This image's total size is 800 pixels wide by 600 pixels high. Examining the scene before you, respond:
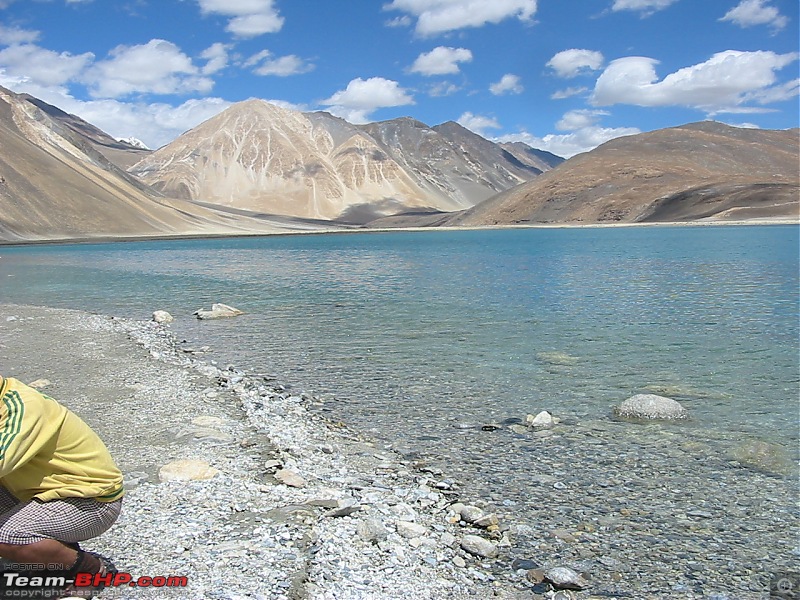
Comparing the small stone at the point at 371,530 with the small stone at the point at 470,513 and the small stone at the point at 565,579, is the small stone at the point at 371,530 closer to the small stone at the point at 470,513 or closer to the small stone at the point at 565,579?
the small stone at the point at 470,513

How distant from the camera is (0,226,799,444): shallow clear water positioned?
12.0 m

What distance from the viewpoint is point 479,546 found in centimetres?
655

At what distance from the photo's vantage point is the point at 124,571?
18.0ft

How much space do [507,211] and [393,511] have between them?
180371 millimetres

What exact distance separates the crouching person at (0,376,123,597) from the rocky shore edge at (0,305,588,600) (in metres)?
0.61

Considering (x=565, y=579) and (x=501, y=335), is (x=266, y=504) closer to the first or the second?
(x=565, y=579)

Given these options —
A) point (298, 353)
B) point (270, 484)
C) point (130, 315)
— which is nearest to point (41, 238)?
point (130, 315)

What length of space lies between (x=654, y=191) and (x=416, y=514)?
168 metres

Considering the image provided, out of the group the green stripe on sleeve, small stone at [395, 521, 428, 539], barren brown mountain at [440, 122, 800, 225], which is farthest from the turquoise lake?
barren brown mountain at [440, 122, 800, 225]

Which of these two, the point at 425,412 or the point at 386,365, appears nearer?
the point at 425,412

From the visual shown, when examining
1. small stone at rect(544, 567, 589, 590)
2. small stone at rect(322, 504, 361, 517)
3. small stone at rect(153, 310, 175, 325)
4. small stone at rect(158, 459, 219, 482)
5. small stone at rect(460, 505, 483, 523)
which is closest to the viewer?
small stone at rect(544, 567, 589, 590)

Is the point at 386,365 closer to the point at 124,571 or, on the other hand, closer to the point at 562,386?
the point at 562,386

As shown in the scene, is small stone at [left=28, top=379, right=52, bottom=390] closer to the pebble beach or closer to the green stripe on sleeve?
the pebble beach

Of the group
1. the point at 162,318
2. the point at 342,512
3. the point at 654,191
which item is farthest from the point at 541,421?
the point at 654,191
